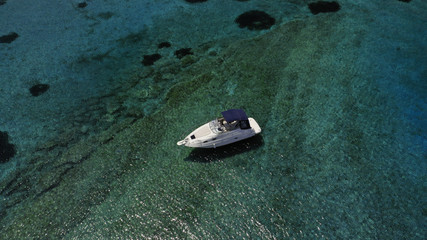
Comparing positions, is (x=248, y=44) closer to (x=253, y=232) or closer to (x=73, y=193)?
(x=253, y=232)

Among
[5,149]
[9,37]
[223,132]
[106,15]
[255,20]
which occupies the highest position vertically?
[106,15]

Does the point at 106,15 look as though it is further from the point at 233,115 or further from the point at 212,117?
the point at 233,115

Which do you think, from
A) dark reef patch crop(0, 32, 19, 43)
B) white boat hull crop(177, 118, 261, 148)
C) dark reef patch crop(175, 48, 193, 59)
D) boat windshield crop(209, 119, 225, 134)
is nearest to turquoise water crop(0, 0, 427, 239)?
dark reef patch crop(175, 48, 193, 59)

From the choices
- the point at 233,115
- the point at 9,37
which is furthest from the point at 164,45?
the point at 9,37

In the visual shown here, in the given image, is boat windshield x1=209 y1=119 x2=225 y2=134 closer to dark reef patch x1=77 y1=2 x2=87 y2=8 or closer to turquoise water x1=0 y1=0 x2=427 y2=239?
turquoise water x1=0 y1=0 x2=427 y2=239

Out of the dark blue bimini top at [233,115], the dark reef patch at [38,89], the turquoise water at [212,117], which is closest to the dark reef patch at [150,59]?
the turquoise water at [212,117]

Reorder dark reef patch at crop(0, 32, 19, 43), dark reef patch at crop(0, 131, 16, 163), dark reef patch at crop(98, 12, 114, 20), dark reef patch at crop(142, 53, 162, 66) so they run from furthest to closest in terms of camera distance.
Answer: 1. dark reef patch at crop(98, 12, 114, 20)
2. dark reef patch at crop(0, 32, 19, 43)
3. dark reef patch at crop(142, 53, 162, 66)
4. dark reef patch at crop(0, 131, 16, 163)
